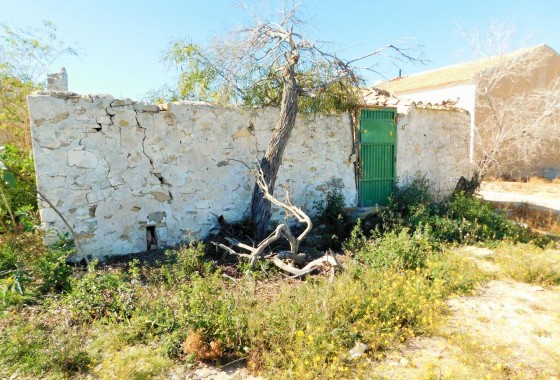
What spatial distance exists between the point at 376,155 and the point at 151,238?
4588mm

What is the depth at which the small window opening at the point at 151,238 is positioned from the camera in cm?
506

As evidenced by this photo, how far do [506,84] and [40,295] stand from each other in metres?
15.3

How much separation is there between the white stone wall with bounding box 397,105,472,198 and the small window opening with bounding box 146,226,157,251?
200 inches

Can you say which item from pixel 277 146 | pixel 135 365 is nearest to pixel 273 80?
pixel 277 146

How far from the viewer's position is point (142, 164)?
4906mm

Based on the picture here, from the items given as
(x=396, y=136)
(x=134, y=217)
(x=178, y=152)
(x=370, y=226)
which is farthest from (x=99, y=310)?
(x=396, y=136)

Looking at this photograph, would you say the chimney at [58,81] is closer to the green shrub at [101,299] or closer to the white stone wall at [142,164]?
the white stone wall at [142,164]

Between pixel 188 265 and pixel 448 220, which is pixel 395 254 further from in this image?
pixel 188 265

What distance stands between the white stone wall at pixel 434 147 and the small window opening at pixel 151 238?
16.7 ft

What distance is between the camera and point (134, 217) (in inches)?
194

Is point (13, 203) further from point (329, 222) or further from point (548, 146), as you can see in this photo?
point (548, 146)

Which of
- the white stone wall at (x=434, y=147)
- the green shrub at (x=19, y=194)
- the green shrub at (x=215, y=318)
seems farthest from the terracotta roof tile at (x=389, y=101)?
the green shrub at (x=19, y=194)

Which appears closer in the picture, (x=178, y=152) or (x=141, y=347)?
(x=141, y=347)

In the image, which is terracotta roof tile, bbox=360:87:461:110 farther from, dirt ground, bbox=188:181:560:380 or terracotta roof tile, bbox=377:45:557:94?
dirt ground, bbox=188:181:560:380
